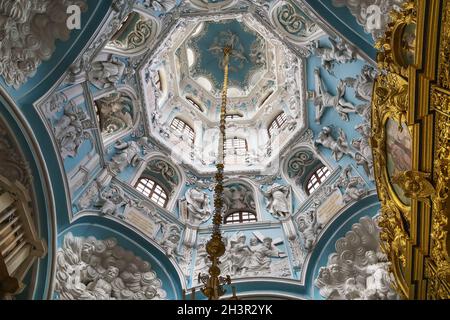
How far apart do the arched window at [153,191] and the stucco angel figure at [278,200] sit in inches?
152

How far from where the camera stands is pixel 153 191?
1697 centimetres

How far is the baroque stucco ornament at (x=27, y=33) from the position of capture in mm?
10258

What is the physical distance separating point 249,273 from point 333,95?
21.3ft

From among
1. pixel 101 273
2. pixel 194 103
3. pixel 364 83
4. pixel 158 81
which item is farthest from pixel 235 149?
pixel 101 273

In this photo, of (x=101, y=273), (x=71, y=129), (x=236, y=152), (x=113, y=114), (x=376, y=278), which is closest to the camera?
(x=376, y=278)

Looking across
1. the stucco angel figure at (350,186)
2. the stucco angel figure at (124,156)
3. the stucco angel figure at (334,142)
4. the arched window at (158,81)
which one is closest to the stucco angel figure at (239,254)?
the stucco angel figure at (350,186)

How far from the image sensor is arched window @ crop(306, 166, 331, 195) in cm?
1620

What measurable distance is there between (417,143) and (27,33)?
9.17 metres

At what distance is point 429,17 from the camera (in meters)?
5.79

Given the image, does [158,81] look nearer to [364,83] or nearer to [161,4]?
[161,4]

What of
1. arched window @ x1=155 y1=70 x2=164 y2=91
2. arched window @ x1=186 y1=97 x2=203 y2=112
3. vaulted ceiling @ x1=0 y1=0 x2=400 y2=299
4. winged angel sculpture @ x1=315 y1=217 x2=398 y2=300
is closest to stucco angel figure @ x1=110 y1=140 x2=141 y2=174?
vaulted ceiling @ x1=0 y1=0 x2=400 y2=299

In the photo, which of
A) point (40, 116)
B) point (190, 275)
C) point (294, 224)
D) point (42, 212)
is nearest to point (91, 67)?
point (40, 116)

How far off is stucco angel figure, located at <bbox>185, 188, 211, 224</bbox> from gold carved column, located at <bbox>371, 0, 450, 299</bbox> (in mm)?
9229
